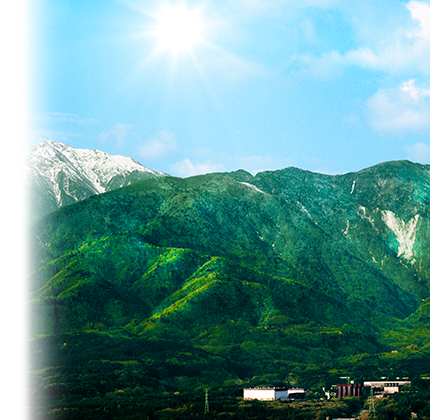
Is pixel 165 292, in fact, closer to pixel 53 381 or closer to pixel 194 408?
pixel 53 381

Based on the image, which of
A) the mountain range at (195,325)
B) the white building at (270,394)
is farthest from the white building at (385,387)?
the white building at (270,394)

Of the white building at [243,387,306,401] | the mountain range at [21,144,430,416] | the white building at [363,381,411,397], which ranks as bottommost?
the white building at [363,381,411,397]

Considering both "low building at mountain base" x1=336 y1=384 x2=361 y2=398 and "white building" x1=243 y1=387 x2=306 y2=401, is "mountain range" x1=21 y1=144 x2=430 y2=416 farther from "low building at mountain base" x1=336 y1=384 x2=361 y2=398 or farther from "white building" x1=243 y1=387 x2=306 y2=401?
"white building" x1=243 y1=387 x2=306 y2=401

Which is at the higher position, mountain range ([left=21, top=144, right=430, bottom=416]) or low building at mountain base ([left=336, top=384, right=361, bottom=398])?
mountain range ([left=21, top=144, right=430, bottom=416])

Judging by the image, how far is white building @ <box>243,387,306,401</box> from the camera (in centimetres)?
11111

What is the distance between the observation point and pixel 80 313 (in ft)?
559

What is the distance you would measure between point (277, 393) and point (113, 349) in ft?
156

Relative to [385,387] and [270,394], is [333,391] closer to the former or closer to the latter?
[385,387]

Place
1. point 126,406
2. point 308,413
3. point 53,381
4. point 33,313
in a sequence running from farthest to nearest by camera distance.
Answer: point 33,313 < point 53,381 < point 126,406 < point 308,413

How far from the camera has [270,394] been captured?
365ft

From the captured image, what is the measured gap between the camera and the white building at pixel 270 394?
111 meters

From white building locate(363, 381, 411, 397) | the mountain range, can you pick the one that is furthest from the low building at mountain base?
the mountain range
